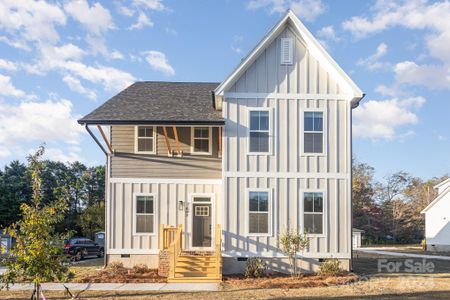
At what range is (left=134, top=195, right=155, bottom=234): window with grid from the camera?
60.8 feet

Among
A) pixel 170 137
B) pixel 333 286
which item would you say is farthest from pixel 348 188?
pixel 170 137

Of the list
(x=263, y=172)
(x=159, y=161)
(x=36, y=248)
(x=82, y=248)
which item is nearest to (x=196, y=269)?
(x=263, y=172)

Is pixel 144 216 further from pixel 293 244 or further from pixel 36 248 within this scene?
pixel 36 248

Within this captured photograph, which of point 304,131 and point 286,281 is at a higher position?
point 304,131

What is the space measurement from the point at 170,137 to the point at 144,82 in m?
4.70

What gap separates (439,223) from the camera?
39.4 metres

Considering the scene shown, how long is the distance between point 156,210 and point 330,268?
691 centimetres

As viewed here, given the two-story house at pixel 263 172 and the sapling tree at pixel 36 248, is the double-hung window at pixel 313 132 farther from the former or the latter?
the sapling tree at pixel 36 248

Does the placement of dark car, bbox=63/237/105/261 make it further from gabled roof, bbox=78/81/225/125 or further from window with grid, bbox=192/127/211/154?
window with grid, bbox=192/127/211/154

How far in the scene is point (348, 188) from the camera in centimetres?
1764

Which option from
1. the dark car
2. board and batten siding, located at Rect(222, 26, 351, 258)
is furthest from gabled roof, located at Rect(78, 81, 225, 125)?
the dark car

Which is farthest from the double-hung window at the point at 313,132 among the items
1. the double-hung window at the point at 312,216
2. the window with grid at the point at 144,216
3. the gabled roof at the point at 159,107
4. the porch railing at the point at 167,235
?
the window with grid at the point at 144,216

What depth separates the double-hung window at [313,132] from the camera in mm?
17719

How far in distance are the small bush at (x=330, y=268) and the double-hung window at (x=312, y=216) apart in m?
1.16
